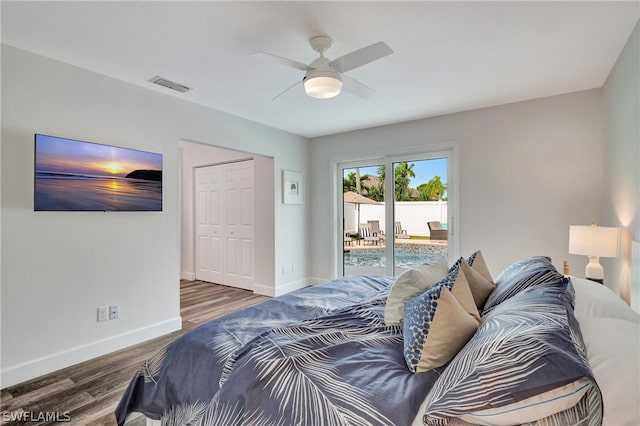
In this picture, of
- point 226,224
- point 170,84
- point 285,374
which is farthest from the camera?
point 226,224

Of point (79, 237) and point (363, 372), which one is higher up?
point (79, 237)

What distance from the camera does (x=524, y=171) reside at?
3613 millimetres

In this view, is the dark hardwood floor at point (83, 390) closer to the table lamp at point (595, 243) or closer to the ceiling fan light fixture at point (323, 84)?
the ceiling fan light fixture at point (323, 84)

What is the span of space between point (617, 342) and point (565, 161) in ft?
10.2

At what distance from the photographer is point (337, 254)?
520 cm

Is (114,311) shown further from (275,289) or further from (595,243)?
(595,243)

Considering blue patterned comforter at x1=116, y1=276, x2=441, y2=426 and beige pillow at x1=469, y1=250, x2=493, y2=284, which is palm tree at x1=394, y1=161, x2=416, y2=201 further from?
blue patterned comforter at x1=116, y1=276, x2=441, y2=426

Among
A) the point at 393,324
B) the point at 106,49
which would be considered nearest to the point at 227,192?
the point at 106,49

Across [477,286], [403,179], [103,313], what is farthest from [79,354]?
[403,179]

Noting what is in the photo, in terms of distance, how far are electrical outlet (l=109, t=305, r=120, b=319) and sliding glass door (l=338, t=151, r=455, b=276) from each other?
3146 mm

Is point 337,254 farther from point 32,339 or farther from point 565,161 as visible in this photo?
point 32,339

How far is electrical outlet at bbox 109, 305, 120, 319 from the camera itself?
2.98 m

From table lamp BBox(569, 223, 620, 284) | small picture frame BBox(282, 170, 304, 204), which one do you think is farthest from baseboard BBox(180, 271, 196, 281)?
table lamp BBox(569, 223, 620, 284)

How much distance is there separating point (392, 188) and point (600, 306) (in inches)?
134
